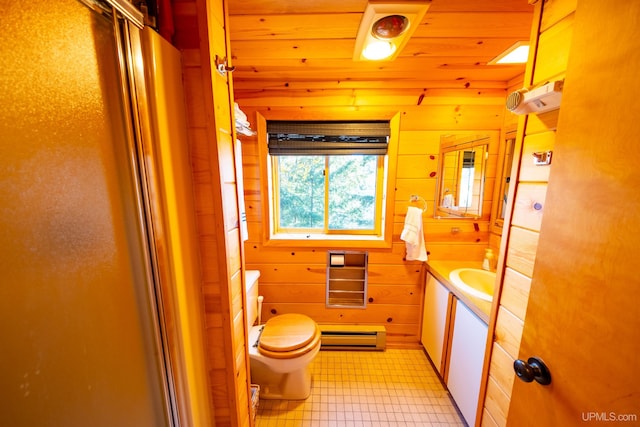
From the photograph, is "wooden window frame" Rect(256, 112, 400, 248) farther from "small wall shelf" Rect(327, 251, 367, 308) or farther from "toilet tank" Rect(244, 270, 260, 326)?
"toilet tank" Rect(244, 270, 260, 326)

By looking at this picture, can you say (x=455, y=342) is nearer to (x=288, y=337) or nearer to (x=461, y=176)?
(x=288, y=337)

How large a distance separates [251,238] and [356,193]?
0.98 m

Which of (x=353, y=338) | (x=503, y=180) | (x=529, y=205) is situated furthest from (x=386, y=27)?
(x=353, y=338)

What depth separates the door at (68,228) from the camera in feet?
1.17

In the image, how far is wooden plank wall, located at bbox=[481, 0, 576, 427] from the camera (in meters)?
0.72

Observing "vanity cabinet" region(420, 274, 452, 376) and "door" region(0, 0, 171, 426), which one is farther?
"vanity cabinet" region(420, 274, 452, 376)

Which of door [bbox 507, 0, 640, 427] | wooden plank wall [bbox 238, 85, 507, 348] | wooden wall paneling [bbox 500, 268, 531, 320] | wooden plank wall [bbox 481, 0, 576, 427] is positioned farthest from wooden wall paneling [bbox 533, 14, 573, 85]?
wooden plank wall [bbox 238, 85, 507, 348]

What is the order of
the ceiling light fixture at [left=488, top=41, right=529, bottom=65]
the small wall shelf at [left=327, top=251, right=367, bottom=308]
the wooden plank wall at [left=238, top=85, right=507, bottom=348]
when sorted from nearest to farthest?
1. the ceiling light fixture at [left=488, top=41, right=529, bottom=65]
2. the wooden plank wall at [left=238, top=85, right=507, bottom=348]
3. the small wall shelf at [left=327, top=251, right=367, bottom=308]

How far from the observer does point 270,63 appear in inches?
55.4

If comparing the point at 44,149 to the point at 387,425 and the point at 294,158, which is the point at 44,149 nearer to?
the point at 294,158

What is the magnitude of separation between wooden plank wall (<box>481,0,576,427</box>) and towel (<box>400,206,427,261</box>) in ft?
2.73

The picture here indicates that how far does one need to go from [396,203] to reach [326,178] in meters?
0.62

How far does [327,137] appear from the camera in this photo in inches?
69.0

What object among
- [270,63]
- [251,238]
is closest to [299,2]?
[270,63]
